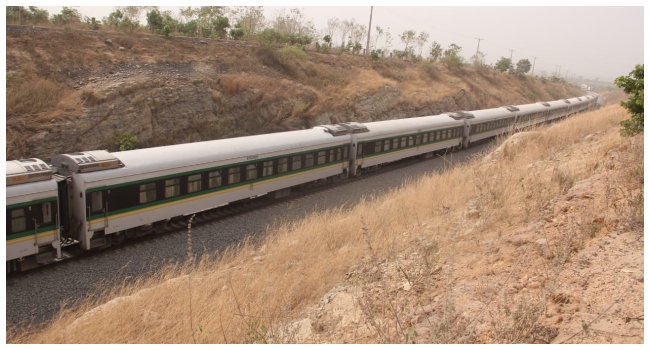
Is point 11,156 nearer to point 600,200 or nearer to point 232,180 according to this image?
point 232,180

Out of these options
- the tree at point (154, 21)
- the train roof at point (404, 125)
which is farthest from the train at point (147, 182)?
the tree at point (154, 21)

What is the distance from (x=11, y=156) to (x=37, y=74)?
21.8 feet

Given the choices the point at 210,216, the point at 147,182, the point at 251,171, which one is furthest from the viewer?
the point at 251,171

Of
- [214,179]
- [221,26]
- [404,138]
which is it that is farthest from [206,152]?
[221,26]

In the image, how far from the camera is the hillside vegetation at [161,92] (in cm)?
2112

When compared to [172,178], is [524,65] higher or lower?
higher

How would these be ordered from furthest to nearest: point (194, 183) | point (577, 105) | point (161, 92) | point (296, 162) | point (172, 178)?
1. point (577, 105)
2. point (161, 92)
3. point (296, 162)
4. point (194, 183)
5. point (172, 178)

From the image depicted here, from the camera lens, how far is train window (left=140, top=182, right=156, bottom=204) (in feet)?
42.2

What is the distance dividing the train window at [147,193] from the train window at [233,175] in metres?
2.70

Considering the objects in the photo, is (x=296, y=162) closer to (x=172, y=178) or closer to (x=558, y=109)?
(x=172, y=178)

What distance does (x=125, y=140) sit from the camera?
2209 centimetres

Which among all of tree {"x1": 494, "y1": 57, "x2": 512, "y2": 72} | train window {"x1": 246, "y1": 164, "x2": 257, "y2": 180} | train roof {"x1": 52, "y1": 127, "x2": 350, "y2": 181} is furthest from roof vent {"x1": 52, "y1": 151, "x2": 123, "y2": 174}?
tree {"x1": 494, "y1": 57, "x2": 512, "y2": 72}

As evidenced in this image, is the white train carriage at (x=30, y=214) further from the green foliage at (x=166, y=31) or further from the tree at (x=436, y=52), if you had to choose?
the tree at (x=436, y=52)

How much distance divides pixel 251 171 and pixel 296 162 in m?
2.33
